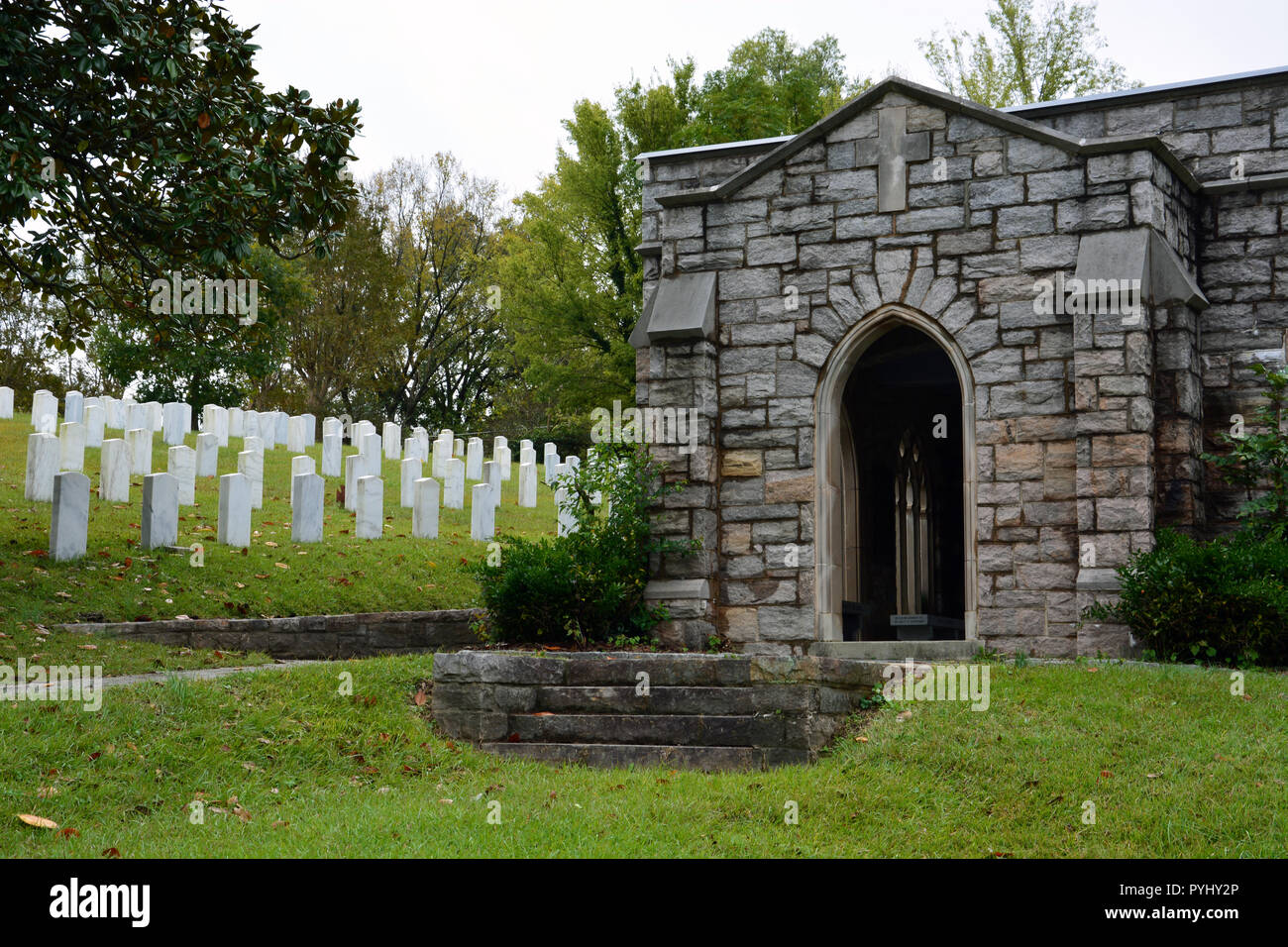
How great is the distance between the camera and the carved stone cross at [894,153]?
1036cm

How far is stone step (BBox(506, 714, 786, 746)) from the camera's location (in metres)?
7.50

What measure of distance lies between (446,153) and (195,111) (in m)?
31.3

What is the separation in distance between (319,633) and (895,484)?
602 centimetres

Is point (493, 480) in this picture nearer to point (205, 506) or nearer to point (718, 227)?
point (205, 506)

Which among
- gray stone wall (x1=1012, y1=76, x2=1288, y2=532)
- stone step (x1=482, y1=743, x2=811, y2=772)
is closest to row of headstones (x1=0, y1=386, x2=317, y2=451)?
stone step (x1=482, y1=743, x2=811, y2=772)

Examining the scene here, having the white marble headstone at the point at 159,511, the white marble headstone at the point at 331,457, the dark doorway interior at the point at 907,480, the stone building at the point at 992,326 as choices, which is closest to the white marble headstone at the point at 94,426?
the white marble headstone at the point at 331,457

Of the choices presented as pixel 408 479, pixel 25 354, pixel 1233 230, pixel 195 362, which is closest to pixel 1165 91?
pixel 1233 230

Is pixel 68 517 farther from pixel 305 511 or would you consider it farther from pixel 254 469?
pixel 254 469

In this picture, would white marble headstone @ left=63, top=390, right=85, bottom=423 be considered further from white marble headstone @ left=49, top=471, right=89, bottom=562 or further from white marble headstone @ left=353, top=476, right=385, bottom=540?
white marble headstone @ left=49, top=471, right=89, bottom=562

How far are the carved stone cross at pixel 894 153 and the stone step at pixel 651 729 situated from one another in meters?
4.96

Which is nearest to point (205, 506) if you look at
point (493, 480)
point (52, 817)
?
point (493, 480)

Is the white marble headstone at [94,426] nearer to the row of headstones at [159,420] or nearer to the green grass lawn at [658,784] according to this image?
the row of headstones at [159,420]

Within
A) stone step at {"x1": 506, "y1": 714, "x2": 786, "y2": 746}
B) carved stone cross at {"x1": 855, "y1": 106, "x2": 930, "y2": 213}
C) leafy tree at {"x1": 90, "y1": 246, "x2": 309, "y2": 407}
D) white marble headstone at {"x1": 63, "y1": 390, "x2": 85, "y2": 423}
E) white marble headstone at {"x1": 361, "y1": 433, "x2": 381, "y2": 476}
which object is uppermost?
leafy tree at {"x1": 90, "y1": 246, "x2": 309, "y2": 407}

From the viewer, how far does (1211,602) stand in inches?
339
